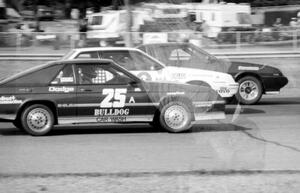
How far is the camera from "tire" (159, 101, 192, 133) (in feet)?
36.2

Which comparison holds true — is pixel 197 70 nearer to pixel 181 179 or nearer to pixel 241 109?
pixel 241 109

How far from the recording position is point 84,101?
436 inches

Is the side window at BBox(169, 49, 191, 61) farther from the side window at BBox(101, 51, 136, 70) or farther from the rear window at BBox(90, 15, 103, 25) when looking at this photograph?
the rear window at BBox(90, 15, 103, 25)

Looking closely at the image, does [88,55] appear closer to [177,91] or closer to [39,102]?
[39,102]

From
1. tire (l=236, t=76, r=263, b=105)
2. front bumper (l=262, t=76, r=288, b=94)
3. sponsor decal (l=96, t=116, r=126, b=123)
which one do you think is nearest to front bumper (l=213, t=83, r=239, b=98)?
tire (l=236, t=76, r=263, b=105)

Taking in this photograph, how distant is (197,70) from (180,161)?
5340 mm

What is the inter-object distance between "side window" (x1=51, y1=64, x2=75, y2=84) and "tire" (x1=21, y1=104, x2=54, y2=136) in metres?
0.52

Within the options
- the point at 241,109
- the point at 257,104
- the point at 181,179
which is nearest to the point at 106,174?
the point at 181,179

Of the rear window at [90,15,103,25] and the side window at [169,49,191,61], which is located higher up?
the rear window at [90,15,103,25]

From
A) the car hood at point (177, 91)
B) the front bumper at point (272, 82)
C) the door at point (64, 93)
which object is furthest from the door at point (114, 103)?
the front bumper at point (272, 82)

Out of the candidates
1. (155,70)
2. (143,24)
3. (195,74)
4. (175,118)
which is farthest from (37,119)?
(143,24)

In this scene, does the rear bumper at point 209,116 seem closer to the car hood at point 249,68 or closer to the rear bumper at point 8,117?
the rear bumper at point 8,117

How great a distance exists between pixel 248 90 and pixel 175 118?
5573 mm

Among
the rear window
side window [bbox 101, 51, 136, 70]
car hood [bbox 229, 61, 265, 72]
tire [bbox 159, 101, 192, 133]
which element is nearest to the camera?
tire [bbox 159, 101, 192, 133]
